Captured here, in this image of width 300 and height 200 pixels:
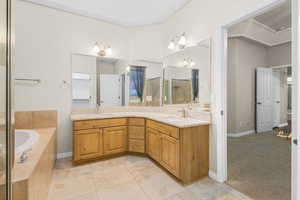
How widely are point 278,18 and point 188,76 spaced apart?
3.14 m

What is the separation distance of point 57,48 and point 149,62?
1.77m

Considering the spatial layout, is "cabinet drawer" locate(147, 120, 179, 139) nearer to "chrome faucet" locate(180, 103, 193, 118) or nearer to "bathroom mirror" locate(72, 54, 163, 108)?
"chrome faucet" locate(180, 103, 193, 118)

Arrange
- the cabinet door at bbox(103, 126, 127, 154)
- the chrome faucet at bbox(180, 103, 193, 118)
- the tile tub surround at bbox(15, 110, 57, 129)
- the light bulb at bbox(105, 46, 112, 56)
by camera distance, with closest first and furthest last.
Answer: the tile tub surround at bbox(15, 110, 57, 129) < the chrome faucet at bbox(180, 103, 193, 118) < the cabinet door at bbox(103, 126, 127, 154) < the light bulb at bbox(105, 46, 112, 56)

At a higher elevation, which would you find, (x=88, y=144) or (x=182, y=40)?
(x=182, y=40)

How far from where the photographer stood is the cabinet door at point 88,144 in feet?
7.88


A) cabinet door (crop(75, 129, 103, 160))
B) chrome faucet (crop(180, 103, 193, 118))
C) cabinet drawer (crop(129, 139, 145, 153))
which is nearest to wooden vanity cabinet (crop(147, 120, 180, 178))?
cabinet drawer (crop(129, 139, 145, 153))

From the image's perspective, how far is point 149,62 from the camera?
130 inches

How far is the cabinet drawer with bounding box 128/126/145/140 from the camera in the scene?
276cm

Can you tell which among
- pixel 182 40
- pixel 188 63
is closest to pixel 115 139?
pixel 188 63

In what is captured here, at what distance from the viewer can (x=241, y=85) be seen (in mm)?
4195

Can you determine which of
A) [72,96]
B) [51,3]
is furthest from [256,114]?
[51,3]

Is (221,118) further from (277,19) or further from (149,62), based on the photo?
(277,19)

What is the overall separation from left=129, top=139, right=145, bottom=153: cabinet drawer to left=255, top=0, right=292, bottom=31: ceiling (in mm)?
3998

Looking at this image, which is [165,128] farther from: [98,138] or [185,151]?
[98,138]
